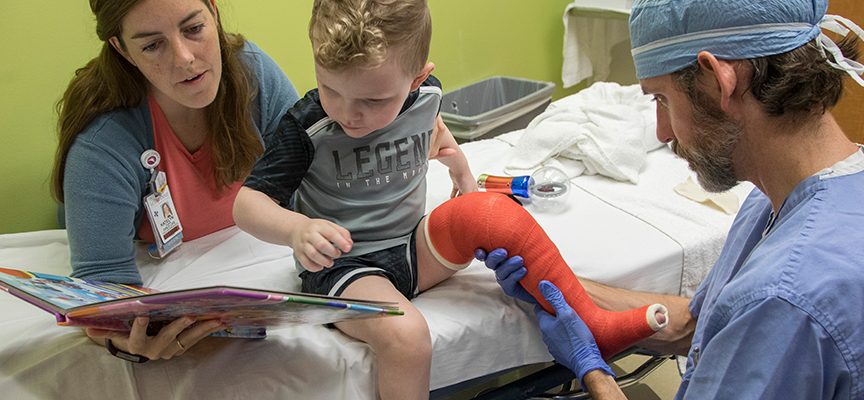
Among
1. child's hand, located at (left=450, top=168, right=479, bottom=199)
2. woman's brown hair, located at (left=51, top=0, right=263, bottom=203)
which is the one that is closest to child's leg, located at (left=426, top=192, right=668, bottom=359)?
child's hand, located at (left=450, top=168, right=479, bottom=199)

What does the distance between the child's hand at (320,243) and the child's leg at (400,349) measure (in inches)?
6.6

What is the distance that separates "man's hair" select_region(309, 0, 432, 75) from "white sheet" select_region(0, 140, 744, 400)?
0.50m

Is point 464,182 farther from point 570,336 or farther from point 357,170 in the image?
point 570,336

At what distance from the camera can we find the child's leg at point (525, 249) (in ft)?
3.45

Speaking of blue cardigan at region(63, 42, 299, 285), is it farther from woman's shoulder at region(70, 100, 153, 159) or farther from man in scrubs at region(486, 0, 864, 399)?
man in scrubs at region(486, 0, 864, 399)

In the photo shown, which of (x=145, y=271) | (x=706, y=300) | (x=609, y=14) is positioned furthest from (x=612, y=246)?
(x=609, y=14)

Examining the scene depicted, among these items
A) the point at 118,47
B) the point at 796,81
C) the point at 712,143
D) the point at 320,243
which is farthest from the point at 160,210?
the point at 796,81

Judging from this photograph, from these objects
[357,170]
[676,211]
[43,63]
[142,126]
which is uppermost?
[43,63]

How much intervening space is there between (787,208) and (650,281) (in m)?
0.52

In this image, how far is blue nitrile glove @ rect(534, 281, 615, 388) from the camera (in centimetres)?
106

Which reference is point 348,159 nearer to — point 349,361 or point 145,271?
point 349,361

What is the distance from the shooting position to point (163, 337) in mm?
882

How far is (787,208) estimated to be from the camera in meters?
0.80

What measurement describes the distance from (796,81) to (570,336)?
575mm
